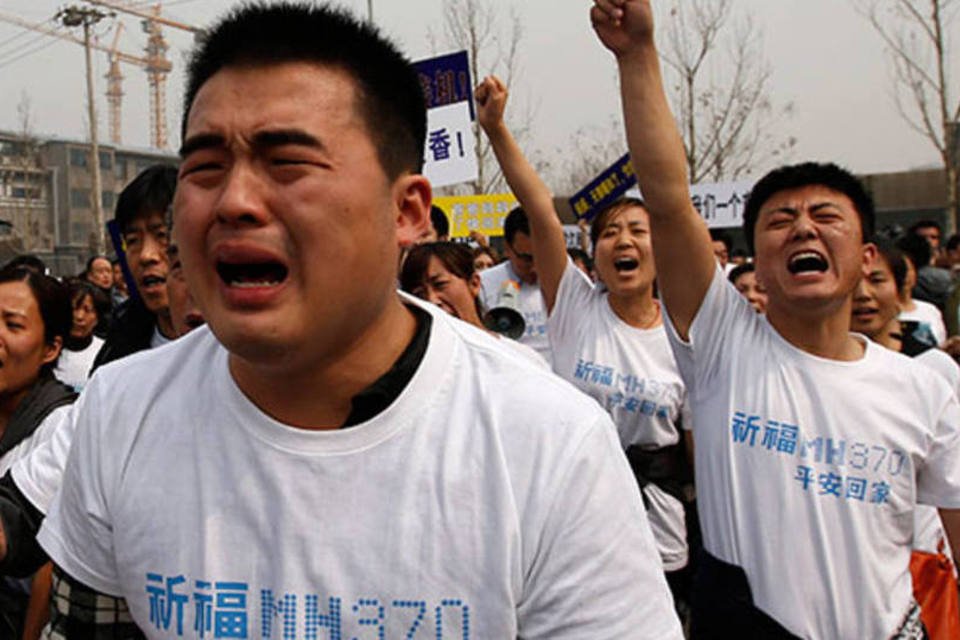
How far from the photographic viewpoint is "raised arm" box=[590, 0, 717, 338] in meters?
2.61

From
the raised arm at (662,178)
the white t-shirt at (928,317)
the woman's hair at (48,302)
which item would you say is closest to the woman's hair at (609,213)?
the raised arm at (662,178)

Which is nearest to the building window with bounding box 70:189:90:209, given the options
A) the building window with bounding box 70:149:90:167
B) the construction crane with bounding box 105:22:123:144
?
the building window with bounding box 70:149:90:167

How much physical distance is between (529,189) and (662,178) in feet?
Result: 3.70

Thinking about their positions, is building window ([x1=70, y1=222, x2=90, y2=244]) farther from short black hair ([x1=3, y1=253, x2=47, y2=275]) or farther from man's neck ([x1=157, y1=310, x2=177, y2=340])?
man's neck ([x1=157, y1=310, x2=177, y2=340])

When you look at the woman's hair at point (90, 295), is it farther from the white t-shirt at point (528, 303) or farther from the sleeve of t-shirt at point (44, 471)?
the sleeve of t-shirt at point (44, 471)

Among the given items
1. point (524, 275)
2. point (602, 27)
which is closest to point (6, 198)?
point (524, 275)

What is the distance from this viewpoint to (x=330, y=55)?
1.38 metres

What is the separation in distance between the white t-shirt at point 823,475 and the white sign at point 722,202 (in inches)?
338

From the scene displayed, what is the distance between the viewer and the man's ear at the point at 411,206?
149cm

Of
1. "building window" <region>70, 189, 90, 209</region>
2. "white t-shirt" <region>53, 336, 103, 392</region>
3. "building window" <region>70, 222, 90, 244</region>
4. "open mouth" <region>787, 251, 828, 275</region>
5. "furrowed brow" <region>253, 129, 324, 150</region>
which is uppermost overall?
"building window" <region>70, 189, 90, 209</region>

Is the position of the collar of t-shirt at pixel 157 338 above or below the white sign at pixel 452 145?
below

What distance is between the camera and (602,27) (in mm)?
2504

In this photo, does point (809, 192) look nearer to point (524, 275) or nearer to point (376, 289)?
point (376, 289)

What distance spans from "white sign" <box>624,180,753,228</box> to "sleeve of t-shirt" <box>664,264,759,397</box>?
8454 mm
